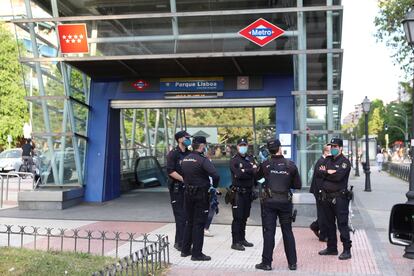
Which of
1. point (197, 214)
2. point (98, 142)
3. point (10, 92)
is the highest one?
point (10, 92)

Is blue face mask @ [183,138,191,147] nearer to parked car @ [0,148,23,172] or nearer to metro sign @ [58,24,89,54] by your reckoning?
metro sign @ [58,24,89,54]

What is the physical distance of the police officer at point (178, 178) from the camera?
8.17 meters

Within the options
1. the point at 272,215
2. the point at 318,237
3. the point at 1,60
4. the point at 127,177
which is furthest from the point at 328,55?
the point at 1,60

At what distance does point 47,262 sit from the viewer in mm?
6512

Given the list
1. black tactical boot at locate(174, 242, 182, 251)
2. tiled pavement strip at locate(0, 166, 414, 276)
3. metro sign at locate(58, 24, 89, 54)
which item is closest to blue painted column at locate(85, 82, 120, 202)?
metro sign at locate(58, 24, 89, 54)

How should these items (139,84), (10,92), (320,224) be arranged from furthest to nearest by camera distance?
(10,92) < (139,84) < (320,224)

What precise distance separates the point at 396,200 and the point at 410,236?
1222cm

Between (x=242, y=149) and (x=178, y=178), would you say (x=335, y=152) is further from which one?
(x=178, y=178)

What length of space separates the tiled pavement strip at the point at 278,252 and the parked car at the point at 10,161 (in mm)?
16572

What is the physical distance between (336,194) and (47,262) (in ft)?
14.2

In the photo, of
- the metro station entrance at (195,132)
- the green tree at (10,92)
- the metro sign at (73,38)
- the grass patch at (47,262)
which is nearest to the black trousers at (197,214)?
the grass patch at (47,262)

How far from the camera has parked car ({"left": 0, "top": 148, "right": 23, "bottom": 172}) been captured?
2720 centimetres

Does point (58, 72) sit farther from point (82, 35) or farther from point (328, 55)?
point (328, 55)

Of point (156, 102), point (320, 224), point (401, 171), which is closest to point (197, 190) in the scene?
point (320, 224)
